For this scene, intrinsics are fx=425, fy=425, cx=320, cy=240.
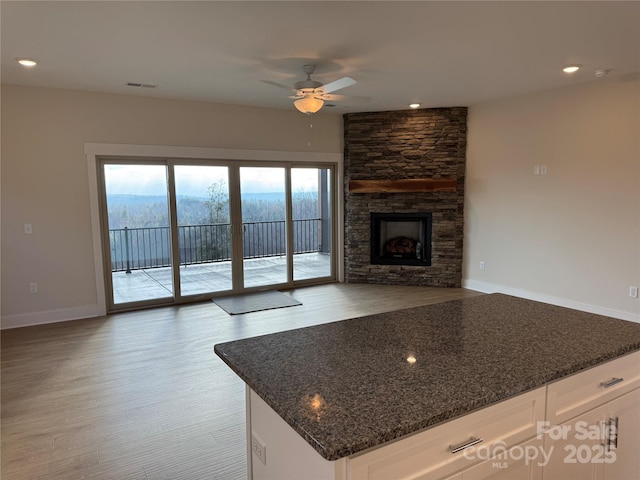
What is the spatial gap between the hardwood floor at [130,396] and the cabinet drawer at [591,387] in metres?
1.63

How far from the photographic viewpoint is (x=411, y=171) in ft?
21.2

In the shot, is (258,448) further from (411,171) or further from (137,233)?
(411,171)

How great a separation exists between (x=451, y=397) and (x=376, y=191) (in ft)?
17.9

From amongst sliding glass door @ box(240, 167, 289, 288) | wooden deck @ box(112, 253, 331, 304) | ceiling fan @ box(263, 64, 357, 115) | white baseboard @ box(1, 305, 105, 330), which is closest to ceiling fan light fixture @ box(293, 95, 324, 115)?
ceiling fan @ box(263, 64, 357, 115)

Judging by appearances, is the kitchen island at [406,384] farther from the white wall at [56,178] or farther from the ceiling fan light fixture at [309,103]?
the white wall at [56,178]

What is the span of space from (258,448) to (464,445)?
729 millimetres

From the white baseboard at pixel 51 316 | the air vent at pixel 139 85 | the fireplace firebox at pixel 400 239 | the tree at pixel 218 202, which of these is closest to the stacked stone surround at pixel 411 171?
the fireplace firebox at pixel 400 239

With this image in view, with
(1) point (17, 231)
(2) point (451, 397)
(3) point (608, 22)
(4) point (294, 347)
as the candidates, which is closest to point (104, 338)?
(1) point (17, 231)

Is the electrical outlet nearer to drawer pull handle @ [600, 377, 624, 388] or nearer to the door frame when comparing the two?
drawer pull handle @ [600, 377, 624, 388]

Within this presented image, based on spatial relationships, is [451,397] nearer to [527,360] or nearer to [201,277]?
[527,360]

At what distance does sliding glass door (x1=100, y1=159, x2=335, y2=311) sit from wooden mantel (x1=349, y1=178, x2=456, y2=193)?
20.4 inches

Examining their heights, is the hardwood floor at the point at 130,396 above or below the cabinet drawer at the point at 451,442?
below

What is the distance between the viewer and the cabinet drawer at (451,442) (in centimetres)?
112

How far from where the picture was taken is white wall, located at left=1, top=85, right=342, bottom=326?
4.68 meters
